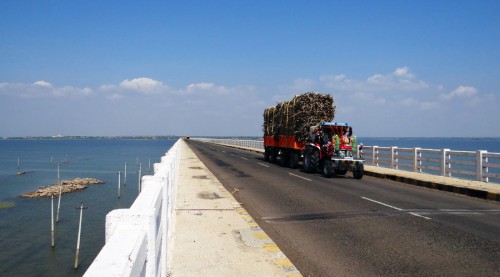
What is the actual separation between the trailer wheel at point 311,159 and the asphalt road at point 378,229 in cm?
520

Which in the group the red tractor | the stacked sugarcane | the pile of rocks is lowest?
the pile of rocks

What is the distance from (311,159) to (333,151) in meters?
1.81

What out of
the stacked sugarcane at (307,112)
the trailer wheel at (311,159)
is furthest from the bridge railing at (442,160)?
the trailer wheel at (311,159)

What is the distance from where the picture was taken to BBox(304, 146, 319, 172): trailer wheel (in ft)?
68.1

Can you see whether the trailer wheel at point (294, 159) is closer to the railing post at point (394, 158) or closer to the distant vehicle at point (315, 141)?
the distant vehicle at point (315, 141)

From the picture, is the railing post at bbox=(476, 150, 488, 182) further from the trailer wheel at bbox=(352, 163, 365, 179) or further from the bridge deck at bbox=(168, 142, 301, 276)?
the bridge deck at bbox=(168, 142, 301, 276)

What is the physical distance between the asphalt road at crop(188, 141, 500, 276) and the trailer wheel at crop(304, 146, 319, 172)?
5.20m

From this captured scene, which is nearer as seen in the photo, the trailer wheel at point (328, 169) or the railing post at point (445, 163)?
the railing post at point (445, 163)

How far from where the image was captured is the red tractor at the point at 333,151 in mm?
19172

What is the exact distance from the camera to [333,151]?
19.5m

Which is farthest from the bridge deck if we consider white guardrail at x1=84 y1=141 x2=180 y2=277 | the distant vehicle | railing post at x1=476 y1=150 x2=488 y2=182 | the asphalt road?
railing post at x1=476 y1=150 x2=488 y2=182

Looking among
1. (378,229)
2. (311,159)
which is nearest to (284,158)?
(311,159)

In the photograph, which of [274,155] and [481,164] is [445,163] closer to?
[481,164]

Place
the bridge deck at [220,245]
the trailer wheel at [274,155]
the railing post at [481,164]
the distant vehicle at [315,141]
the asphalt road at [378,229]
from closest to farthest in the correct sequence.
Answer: the bridge deck at [220,245] < the asphalt road at [378,229] < the railing post at [481,164] < the distant vehicle at [315,141] < the trailer wheel at [274,155]
